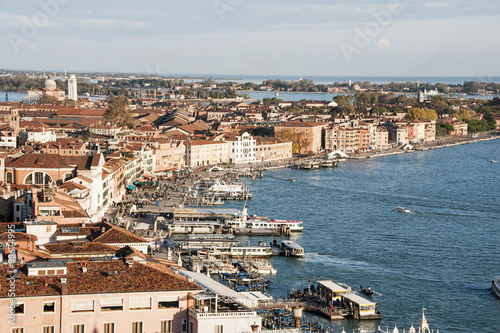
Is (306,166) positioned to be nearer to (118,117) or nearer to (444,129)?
(118,117)

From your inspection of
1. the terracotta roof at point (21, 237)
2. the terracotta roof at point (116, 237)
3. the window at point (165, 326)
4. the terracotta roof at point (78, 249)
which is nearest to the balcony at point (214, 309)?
the window at point (165, 326)

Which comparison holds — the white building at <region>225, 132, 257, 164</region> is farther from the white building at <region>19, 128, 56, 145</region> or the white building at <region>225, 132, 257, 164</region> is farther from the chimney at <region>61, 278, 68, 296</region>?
the chimney at <region>61, 278, 68, 296</region>

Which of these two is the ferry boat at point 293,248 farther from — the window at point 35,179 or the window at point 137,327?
the window at point 137,327

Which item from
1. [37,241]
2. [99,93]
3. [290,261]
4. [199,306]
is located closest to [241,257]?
[290,261]

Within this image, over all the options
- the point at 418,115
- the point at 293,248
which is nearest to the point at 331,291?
the point at 293,248

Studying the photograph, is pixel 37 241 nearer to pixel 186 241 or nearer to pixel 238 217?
pixel 186 241

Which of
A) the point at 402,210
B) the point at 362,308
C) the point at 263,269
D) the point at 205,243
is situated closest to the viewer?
the point at 362,308
